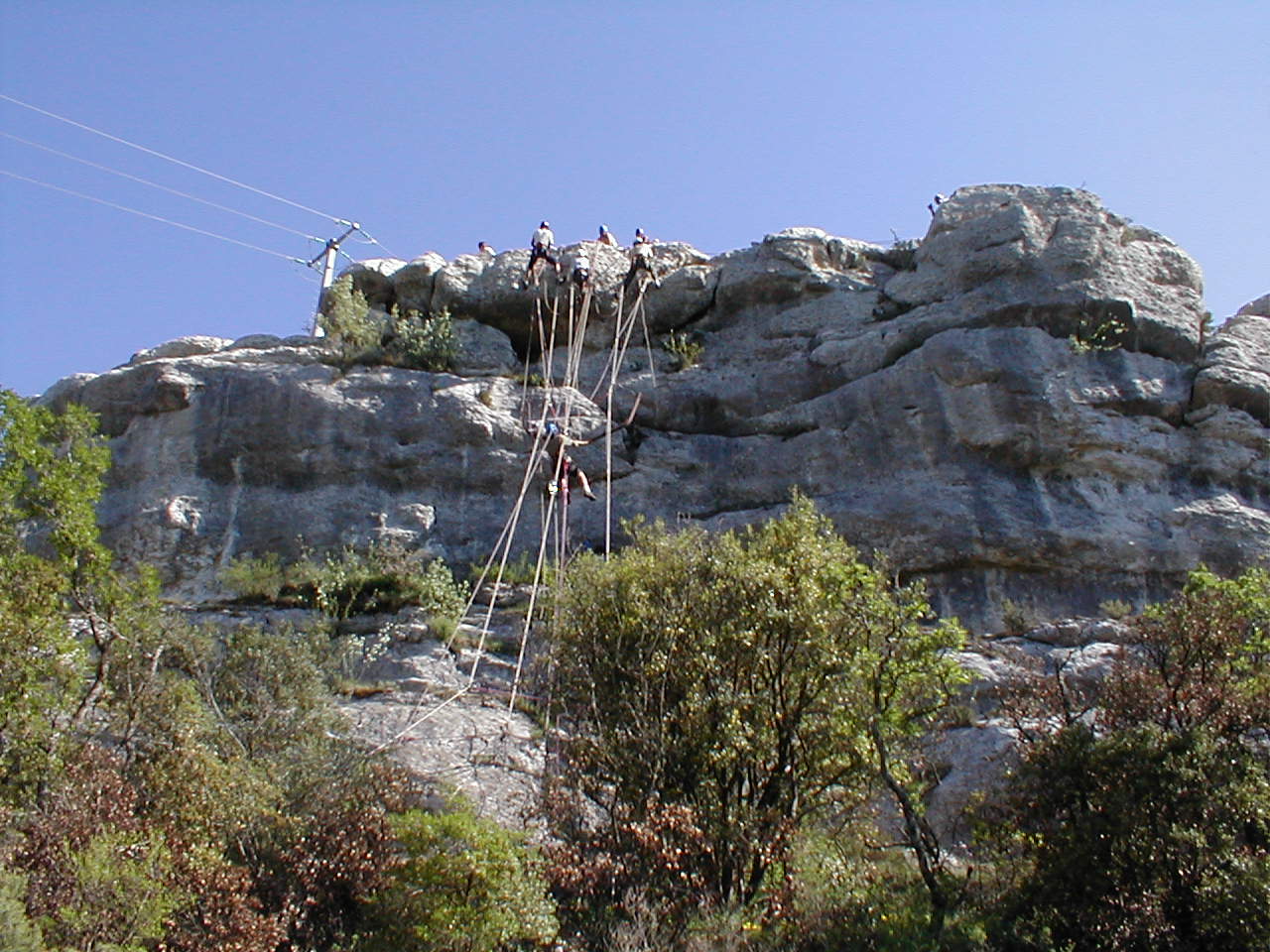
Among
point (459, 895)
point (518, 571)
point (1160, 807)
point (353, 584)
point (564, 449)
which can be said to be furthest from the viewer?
point (564, 449)

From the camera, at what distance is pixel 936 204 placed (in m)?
27.1

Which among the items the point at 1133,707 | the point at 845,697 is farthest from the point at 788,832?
the point at 1133,707

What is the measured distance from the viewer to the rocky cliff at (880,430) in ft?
61.5

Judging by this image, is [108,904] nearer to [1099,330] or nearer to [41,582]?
[41,582]

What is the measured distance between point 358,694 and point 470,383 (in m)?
7.81

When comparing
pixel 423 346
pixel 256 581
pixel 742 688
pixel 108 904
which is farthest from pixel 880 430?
pixel 108 904

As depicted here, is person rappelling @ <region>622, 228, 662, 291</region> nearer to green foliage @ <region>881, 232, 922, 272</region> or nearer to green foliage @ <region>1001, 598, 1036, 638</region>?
green foliage @ <region>881, 232, 922, 272</region>

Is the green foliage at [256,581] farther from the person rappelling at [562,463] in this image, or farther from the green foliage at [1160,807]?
the green foliage at [1160,807]

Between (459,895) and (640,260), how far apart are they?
1622cm

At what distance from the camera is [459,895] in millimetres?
10141

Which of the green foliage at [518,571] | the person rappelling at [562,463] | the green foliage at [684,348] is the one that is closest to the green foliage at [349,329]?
the person rappelling at [562,463]

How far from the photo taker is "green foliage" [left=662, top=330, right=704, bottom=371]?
2341cm

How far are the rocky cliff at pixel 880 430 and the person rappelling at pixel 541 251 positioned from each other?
4.99 ft

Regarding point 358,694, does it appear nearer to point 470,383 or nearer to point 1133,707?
point 470,383
